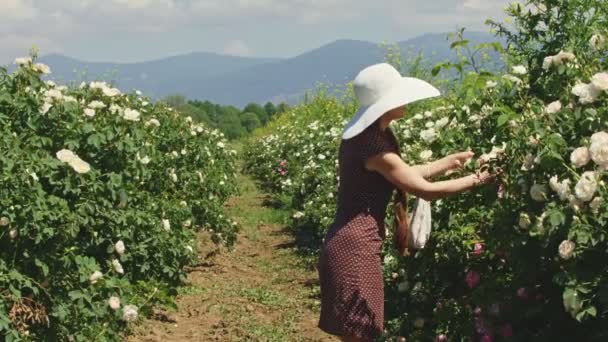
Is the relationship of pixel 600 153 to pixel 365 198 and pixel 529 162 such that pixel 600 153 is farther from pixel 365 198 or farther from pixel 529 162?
pixel 365 198

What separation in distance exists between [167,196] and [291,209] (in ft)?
15.3

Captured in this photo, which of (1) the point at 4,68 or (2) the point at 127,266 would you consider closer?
(1) the point at 4,68

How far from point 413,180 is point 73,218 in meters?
1.85

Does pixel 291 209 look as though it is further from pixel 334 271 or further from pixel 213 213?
pixel 334 271

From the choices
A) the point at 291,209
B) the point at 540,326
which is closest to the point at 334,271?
the point at 540,326

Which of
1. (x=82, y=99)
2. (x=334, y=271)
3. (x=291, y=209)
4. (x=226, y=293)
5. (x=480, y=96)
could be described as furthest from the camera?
(x=291, y=209)

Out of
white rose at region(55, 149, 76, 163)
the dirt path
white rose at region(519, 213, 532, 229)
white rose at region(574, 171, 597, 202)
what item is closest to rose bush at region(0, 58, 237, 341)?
white rose at region(55, 149, 76, 163)

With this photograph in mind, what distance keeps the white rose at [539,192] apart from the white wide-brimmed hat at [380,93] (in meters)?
0.76

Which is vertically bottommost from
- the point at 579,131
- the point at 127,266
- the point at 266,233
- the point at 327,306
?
the point at 266,233

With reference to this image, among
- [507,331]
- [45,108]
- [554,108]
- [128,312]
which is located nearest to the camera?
[554,108]

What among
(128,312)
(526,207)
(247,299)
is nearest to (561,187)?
(526,207)

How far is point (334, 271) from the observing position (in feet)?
11.3

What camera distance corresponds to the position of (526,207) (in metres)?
2.83

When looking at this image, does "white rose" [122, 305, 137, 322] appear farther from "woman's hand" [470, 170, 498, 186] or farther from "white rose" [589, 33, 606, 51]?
"white rose" [589, 33, 606, 51]
